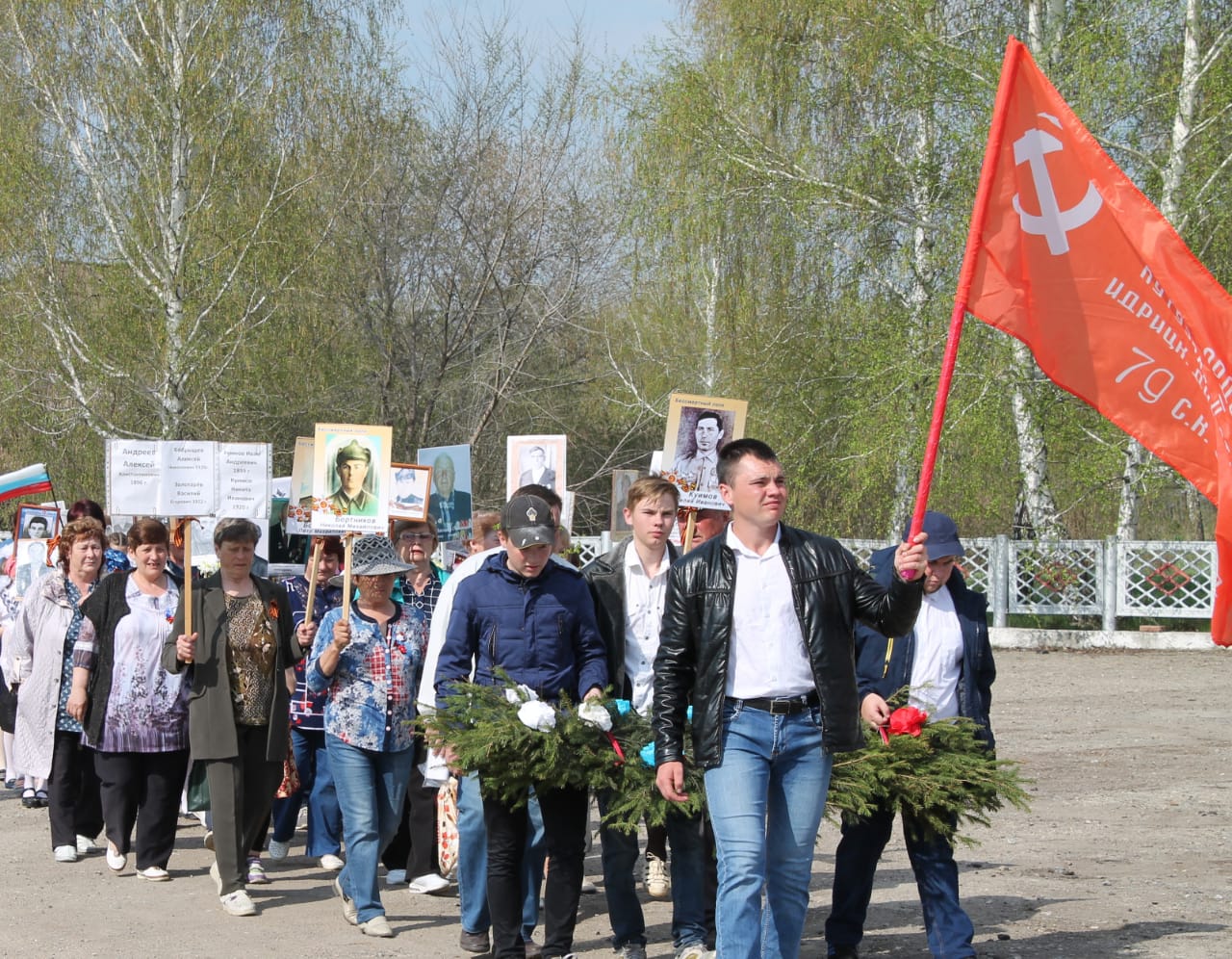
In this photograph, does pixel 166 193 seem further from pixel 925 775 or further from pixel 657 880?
pixel 925 775

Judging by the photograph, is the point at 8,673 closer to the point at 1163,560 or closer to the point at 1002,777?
the point at 1002,777

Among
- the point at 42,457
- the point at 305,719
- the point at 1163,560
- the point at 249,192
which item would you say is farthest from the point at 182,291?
the point at 305,719

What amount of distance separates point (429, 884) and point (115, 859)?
6.04 ft

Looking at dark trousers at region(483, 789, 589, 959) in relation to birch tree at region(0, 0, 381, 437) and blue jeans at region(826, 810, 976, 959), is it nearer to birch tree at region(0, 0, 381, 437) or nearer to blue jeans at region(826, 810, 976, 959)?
blue jeans at region(826, 810, 976, 959)

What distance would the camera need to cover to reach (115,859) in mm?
8922

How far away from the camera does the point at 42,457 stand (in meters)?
29.8

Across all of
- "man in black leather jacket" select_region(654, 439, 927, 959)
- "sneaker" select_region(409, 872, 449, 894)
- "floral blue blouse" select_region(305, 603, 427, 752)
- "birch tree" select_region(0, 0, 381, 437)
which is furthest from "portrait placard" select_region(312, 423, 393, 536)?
"birch tree" select_region(0, 0, 381, 437)

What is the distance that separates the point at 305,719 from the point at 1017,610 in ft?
56.5

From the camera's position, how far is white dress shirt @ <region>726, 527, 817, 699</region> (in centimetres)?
525

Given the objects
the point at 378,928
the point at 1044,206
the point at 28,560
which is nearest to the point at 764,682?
the point at 1044,206

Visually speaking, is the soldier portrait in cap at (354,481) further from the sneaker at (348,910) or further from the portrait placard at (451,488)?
the portrait placard at (451,488)

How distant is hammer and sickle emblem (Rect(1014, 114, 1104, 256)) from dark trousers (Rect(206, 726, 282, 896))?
183 inches

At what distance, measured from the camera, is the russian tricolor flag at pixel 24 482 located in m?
13.9

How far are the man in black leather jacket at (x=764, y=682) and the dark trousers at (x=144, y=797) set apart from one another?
13.8 ft
